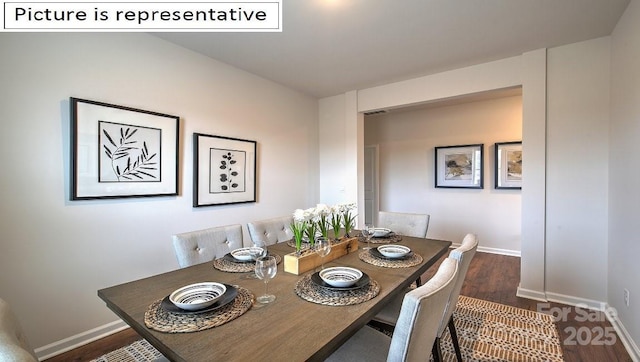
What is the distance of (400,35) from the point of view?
2504mm

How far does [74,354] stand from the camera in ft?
6.63

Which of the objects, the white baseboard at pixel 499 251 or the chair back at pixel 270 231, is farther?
the white baseboard at pixel 499 251

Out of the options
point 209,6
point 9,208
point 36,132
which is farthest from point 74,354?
point 209,6

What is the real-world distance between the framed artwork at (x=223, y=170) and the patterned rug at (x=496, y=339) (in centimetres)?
130

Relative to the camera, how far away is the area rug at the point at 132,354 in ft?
6.39

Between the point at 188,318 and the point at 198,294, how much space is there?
0.21 metres

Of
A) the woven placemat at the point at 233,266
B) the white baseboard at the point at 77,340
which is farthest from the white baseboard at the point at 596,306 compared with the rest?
the white baseboard at the point at 77,340

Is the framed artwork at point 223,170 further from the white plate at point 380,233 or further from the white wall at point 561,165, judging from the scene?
the white wall at point 561,165

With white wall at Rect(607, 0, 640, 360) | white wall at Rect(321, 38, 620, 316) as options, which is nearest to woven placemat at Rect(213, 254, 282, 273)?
white wall at Rect(607, 0, 640, 360)

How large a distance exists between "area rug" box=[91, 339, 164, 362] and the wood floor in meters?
0.09

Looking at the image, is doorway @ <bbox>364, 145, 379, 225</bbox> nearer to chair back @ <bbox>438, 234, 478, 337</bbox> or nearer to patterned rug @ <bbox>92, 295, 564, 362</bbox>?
patterned rug @ <bbox>92, 295, 564, 362</bbox>

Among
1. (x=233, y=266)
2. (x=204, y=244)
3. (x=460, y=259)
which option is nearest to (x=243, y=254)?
(x=233, y=266)

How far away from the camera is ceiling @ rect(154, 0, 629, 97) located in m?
2.10

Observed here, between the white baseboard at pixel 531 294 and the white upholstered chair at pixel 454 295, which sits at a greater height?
the white upholstered chair at pixel 454 295
